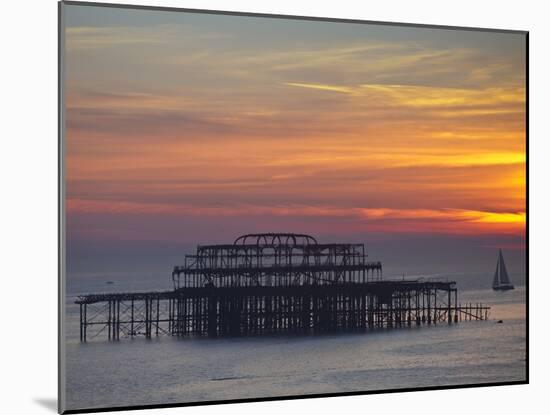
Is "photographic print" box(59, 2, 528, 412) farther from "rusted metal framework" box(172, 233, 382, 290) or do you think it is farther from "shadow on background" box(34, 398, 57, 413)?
"shadow on background" box(34, 398, 57, 413)

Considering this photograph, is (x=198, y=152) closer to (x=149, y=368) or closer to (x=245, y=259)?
(x=245, y=259)

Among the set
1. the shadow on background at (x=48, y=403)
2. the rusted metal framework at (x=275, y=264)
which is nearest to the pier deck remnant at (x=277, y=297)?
the rusted metal framework at (x=275, y=264)

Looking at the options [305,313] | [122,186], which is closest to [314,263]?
[305,313]

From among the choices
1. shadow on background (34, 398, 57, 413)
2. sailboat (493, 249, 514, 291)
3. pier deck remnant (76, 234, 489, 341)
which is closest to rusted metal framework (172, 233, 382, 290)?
pier deck remnant (76, 234, 489, 341)

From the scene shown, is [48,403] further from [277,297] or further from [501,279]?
[501,279]

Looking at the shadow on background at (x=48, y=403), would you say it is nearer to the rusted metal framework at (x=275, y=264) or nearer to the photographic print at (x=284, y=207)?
the photographic print at (x=284, y=207)

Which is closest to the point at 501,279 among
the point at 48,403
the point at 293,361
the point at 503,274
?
the point at 503,274

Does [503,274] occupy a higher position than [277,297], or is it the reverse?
[503,274]
